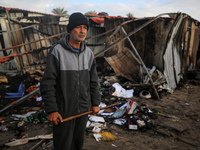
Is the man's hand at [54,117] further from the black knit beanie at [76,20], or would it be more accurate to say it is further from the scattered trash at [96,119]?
the scattered trash at [96,119]

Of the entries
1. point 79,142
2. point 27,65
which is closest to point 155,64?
point 79,142

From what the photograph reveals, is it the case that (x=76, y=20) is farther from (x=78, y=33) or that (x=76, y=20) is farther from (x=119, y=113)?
(x=119, y=113)

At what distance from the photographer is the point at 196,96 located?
493 cm

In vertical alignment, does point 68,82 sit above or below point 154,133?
above

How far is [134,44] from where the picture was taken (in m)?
6.41

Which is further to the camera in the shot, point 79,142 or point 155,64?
point 155,64

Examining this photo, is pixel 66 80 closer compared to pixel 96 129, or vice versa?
pixel 66 80

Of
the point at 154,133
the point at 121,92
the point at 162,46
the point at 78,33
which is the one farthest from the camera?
the point at 162,46

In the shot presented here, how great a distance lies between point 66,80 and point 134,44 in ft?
18.3

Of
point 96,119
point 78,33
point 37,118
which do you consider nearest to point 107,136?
point 96,119

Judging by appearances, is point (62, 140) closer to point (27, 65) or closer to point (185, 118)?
point (185, 118)

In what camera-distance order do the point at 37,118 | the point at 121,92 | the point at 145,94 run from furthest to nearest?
the point at 121,92, the point at 145,94, the point at 37,118

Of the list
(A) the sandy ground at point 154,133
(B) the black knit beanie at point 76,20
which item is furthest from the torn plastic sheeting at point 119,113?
(B) the black knit beanie at point 76,20

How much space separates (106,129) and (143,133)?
793mm
